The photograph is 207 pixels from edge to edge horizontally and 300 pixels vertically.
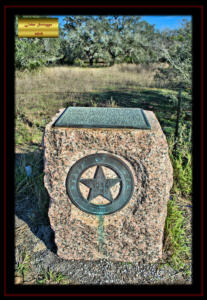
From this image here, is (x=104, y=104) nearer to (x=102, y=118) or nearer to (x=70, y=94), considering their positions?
(x=70, y=94)

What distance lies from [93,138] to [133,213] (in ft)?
2.48

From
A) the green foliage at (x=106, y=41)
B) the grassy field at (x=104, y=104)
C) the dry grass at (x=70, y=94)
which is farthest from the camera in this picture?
the green foliage at (x=106, y=41)

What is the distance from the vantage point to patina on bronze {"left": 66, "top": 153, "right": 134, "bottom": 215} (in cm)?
193

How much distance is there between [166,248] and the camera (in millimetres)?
2230

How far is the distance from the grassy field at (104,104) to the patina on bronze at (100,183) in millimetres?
613

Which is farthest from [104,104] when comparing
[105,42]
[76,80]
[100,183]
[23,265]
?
[105,42]

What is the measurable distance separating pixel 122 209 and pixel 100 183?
12.2 inches

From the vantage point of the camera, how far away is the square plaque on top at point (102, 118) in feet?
6.26

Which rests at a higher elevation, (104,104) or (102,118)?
(104,104)

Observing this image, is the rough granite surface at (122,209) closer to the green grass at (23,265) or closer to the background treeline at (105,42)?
the green grass at (23,265)

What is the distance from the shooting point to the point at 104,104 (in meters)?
6.23

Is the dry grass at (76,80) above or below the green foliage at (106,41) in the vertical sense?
below

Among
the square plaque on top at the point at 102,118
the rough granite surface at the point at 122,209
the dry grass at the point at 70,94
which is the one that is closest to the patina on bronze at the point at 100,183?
the rough granite surface at the point at 122,209

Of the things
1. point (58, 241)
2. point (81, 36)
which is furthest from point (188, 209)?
point (81, 36)
